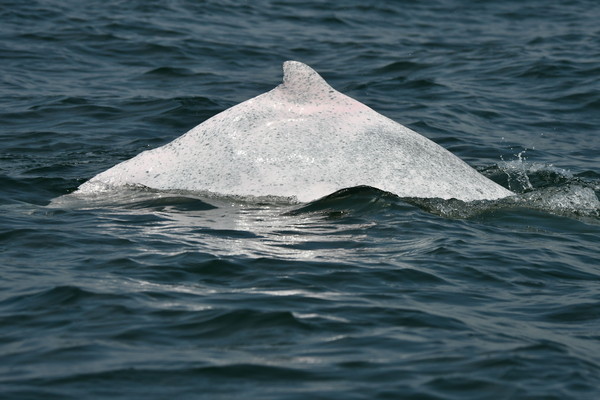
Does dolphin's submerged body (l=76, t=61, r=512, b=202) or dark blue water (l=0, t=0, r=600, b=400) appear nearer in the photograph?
dark blue water (l=0, t=0, r=600, b=400)

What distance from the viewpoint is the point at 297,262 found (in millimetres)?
8055

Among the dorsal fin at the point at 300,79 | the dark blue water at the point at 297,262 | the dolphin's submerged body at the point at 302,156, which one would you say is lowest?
the dark blue water at the point at 297,262

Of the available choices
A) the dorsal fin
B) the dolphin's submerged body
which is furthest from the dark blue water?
the dorsal fin

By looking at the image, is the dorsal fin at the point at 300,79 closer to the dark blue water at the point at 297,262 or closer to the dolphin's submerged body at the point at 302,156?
the dolphin's submerged body at the point at 302,156

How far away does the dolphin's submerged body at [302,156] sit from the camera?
9672 mm

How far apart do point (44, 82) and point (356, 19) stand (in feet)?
27.7

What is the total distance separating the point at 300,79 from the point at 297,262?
2.54 m

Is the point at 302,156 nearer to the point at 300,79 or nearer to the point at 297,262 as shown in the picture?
the point at 300,79

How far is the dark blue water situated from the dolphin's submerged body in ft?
0.61

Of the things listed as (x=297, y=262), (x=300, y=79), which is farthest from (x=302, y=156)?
(x=297, y=262)

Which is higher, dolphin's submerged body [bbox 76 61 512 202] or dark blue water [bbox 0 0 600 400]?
dolphin's submerged body [bbox 76 61 512 202]

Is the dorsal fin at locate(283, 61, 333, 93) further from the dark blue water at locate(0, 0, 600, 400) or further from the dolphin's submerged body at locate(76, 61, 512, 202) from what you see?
the dark blue water at locate(0, 0, 600, 400)

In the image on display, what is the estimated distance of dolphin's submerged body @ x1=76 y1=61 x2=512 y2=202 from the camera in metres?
9.67

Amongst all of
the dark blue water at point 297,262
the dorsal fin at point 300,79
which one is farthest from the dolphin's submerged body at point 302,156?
the dark blue water at point 297,262
